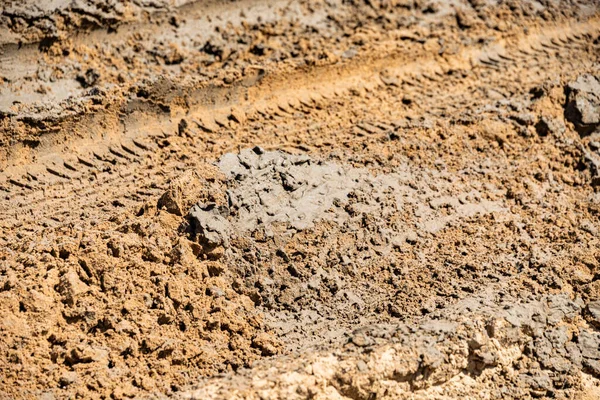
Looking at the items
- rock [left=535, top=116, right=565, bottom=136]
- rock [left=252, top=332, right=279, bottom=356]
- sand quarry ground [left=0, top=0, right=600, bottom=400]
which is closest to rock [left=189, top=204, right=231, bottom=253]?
sand quarry ground [left=0, top=0, right=600, bottom=400]

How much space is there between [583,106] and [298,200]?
2.54 meters

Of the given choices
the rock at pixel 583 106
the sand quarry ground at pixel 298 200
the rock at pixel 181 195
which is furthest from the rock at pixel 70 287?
the rock at pixel 583 106


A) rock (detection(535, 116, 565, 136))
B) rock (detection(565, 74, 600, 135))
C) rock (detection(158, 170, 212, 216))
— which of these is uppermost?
rock (detection(565, 74, 600, 135))

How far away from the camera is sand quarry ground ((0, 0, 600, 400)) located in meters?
3.30

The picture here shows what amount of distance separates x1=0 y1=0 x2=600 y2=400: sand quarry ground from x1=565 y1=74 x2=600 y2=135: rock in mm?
17

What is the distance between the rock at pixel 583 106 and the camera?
4.77 meters

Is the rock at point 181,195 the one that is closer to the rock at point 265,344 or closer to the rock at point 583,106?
the rock at point 265,344

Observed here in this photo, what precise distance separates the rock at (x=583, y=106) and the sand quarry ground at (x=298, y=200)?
2cm

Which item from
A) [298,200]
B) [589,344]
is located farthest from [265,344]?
[589,344]

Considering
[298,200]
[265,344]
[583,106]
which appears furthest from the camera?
[583,106]

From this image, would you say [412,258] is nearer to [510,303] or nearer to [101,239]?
[510,303]

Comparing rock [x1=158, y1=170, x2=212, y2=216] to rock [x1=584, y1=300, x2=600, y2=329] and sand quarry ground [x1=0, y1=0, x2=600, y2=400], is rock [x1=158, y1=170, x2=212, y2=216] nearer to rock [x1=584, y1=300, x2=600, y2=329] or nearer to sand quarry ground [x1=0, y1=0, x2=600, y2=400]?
sand quarry ground [x1=0, y1=0, x2=600, y2=400]

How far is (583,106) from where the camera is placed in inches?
189

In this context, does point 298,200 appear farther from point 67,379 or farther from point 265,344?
point 67,379
